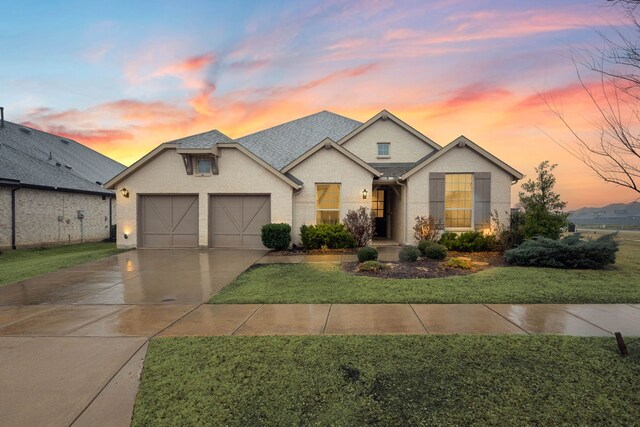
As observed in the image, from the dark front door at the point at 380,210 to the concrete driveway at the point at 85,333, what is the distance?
10075mm

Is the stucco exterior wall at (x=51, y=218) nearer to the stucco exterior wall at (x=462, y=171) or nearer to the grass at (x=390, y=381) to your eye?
the grass at (x=390, y=381)

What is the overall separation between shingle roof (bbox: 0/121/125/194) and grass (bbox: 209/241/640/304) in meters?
15.9

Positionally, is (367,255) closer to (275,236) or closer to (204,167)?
(275,236)

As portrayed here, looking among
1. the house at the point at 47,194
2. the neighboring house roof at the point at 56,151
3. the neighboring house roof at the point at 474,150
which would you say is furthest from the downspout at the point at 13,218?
the neighboring house roof at the point at 474,150

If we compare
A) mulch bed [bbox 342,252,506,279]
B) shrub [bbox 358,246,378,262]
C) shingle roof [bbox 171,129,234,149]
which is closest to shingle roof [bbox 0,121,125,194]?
shingle roof [bbox 171,129,234,149]

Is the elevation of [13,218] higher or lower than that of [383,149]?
lower

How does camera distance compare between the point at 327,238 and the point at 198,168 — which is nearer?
the point at 327,238

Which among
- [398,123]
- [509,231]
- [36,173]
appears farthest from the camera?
[398,123]

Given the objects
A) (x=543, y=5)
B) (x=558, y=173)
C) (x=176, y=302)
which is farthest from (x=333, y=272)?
(x=558, y=173)

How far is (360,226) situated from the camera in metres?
13.7

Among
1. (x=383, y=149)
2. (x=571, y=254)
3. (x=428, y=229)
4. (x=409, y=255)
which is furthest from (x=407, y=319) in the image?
(x=383, y=149)

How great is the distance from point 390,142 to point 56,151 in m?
23.3

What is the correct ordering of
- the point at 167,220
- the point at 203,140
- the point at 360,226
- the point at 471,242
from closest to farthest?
the point at 471,242
the point at 360,226
the point at 167,220
the point at 203,140

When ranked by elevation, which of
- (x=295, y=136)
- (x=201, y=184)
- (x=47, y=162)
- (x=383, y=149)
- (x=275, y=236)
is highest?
(x=295, y=136)
